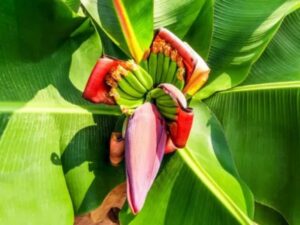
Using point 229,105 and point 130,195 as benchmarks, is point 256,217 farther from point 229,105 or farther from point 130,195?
point 130,195

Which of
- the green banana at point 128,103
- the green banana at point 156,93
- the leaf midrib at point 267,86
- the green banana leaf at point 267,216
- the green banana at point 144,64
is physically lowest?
the green banana leaf at point 267,216

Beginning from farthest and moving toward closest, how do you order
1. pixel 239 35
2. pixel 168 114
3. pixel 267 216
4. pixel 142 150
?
pixel 267 216
pixel 239 35
pixel 168 114
pixel 142 150

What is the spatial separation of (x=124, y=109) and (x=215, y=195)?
24 centimetres

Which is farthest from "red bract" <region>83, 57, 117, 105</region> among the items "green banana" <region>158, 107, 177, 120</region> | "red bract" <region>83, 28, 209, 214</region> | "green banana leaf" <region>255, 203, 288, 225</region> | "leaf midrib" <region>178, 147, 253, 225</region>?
"green banana leaf" <region>255, 203, 288, 225</region>

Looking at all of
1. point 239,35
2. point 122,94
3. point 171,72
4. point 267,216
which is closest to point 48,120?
point 122,94

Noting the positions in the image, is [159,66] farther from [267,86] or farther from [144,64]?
[267,86]

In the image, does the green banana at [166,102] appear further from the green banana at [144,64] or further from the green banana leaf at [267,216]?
the green banana leaf at [267,216]

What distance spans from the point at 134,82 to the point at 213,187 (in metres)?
0.25

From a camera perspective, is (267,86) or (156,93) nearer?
(156,93)

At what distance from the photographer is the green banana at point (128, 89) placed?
3.27 feet

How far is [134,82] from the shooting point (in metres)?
1.02

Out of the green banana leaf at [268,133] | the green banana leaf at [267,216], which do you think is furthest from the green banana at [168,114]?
the green banana leaf at [267,216]

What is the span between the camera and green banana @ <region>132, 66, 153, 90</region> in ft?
3.30

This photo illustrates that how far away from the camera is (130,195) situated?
855mm
